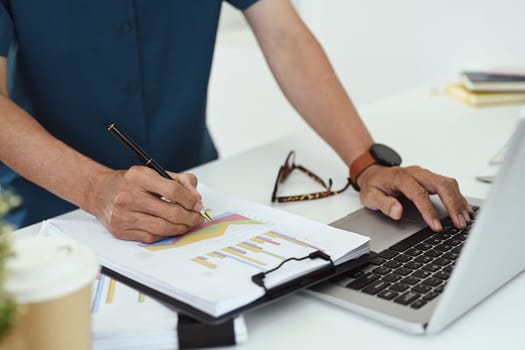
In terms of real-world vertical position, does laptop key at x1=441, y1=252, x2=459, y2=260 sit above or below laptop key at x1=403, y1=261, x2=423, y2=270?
below


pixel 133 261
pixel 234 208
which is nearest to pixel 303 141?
pixel 234 208

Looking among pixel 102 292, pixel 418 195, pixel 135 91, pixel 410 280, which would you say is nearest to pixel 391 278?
pixel 410 280

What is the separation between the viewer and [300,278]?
35.5 inches

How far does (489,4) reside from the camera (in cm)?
210

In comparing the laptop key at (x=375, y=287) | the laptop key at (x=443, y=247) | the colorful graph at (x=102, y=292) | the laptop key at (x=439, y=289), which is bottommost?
the laptop key at (x=443, y=247)

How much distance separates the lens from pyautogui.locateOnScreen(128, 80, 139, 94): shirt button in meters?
1.52

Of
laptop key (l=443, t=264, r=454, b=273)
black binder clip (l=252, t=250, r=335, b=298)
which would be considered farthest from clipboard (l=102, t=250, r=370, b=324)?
laptop key (l=443, t=264, r=454, b=273)

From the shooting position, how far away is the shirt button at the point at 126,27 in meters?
1.47

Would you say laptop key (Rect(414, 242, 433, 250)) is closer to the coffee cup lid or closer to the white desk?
the white desk

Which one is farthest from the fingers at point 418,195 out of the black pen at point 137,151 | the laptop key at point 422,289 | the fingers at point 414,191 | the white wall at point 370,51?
the white wall at point 370,51

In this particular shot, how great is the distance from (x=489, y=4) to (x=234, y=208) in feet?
4.26

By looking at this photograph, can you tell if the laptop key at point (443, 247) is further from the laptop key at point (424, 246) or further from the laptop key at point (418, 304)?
the laptop key at point (418, 304)

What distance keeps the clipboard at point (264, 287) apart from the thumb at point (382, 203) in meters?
0.18

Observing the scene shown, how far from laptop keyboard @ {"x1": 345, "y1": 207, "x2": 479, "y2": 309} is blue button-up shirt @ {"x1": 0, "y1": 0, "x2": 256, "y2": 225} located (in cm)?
71
